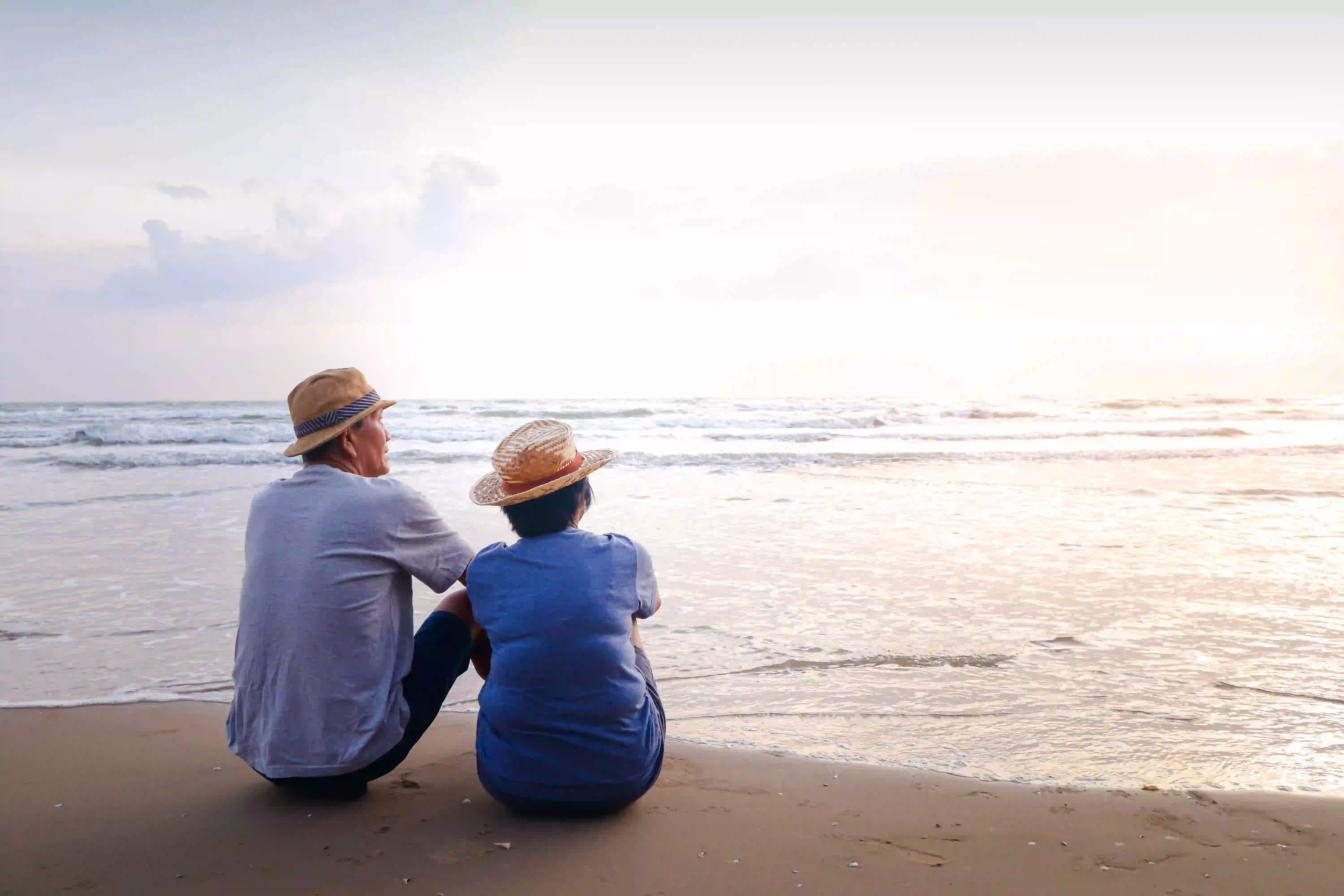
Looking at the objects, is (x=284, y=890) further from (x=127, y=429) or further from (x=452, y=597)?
(x=127, y=429)

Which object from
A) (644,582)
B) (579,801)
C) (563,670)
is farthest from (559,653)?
(579,801)

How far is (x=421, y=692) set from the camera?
255 centimetres

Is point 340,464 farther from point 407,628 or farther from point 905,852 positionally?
point 905,852

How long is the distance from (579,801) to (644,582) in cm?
60

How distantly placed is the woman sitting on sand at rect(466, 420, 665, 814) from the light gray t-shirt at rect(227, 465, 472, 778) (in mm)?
251

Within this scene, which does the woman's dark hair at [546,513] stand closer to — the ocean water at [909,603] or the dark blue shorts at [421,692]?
the dark blue shorts at [421,692]

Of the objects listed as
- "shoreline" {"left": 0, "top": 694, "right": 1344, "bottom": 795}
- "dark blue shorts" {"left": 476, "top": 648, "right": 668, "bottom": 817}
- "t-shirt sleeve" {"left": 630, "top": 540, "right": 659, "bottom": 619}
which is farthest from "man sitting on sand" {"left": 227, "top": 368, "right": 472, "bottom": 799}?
"shoreline" {"left": 0, "top": 694, "right": 1344, "bottom": 795}

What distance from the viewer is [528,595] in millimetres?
2326

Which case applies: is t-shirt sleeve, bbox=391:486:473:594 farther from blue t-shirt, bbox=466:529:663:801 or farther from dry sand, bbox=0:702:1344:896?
dry sand, bbox=0:702:1344:896

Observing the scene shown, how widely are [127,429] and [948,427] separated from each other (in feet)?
60.7

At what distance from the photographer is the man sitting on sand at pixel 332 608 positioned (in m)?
2.34

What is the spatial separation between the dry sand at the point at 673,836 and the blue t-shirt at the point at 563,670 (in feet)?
0.55

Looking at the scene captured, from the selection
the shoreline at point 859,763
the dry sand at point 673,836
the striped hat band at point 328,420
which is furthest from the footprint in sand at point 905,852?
the striped hat band at point 328,420

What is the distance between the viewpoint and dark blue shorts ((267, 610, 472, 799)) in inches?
97.3
